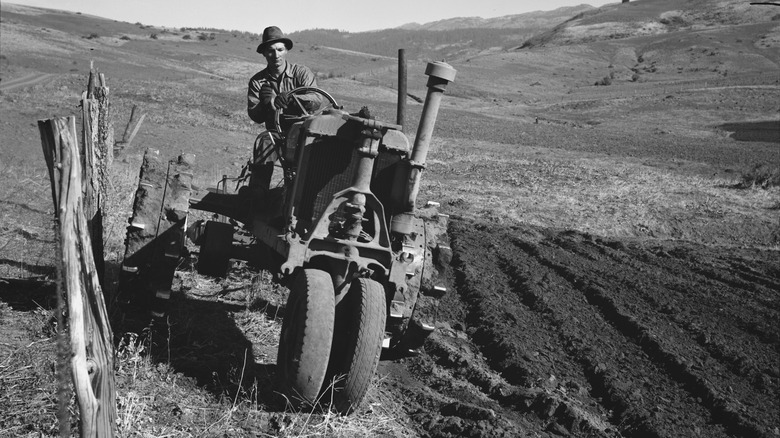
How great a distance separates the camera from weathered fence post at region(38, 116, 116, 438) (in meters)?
3.32

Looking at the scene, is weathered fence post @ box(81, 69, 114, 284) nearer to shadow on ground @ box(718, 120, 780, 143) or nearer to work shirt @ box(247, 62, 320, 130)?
work shirt @ box(247, 62, 320, 130)

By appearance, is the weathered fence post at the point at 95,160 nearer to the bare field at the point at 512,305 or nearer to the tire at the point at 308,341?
the bare field at the point at 512,305

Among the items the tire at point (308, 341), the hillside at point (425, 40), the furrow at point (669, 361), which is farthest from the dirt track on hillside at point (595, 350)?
the hillside at point (425, 40)

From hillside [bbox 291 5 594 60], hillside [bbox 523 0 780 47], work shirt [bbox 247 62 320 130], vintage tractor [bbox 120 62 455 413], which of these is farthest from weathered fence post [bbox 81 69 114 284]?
hillside [bbox 291 5 594 60]

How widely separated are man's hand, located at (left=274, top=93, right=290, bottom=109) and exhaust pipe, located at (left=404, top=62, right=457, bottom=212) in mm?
1458

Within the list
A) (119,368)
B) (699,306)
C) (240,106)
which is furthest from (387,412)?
(240,106)

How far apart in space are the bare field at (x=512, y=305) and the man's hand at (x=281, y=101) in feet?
6.20

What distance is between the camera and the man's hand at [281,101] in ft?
22.8

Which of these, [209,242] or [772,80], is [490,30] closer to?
[772,80]

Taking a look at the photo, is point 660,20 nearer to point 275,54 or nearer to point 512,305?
point 512,305

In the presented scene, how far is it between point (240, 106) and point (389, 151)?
26.7 m

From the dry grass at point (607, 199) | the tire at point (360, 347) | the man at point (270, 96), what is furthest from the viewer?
the dry grass at point (607, 199)

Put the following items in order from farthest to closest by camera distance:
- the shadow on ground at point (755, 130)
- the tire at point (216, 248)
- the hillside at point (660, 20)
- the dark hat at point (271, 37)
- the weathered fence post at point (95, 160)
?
the hillside at point (660, 20) → the shadow on ground at point (755, 130) → the dark hat at point (271, 37) → the tire at point (216, 248) → the weathered fence post at point (95, 160)

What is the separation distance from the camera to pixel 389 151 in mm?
6074
